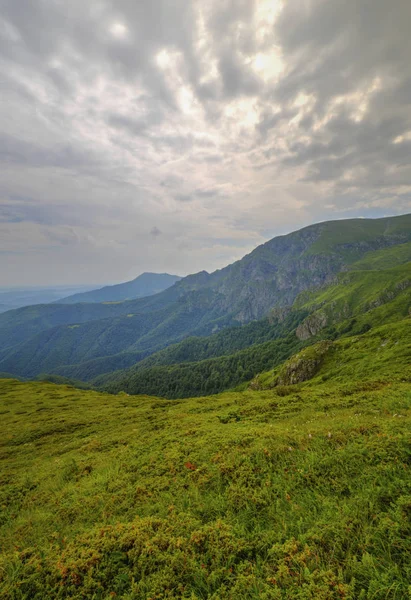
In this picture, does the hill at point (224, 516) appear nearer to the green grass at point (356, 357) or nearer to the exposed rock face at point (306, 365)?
the green grass at point (356, 357)

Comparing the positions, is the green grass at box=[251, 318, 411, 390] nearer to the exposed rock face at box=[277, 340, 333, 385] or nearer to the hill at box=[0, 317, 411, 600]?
the exposed rock face at box=[277, 340, 333, 385]

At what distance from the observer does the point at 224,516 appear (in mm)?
8305

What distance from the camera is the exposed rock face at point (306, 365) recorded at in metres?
68.9

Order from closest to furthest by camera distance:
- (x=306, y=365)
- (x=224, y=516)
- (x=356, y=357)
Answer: (x=224, y=516) < (x=356, y=357) < (x=306, y=365)

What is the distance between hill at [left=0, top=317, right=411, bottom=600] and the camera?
5676mm

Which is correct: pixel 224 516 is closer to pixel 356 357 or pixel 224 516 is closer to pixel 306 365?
pixel 356 357

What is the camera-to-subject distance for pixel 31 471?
17359 mm

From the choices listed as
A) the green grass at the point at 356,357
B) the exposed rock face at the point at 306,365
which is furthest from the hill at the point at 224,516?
the exposed rock face at the point at 306,365

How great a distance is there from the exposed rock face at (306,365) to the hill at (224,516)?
55.7 m

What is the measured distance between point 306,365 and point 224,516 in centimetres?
6986

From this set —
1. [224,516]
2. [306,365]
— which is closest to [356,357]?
[306,365]

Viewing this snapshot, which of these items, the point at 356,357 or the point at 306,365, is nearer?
the point at 356,357

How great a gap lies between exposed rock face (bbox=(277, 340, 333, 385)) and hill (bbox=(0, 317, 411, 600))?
2191 inches

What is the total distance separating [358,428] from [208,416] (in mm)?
12638
